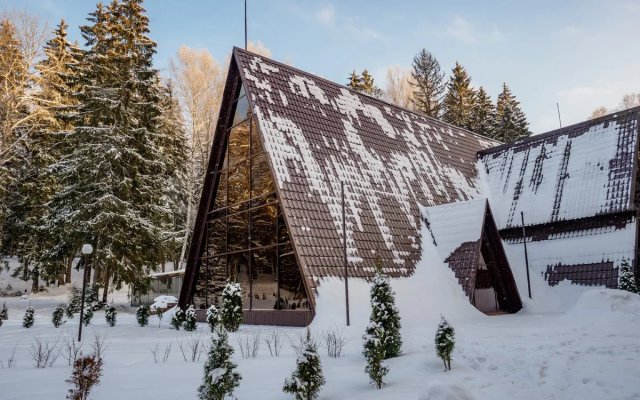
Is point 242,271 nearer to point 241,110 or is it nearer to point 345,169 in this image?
point 345,169

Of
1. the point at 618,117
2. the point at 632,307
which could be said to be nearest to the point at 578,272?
the point at 632,307

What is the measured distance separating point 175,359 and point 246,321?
6197mm

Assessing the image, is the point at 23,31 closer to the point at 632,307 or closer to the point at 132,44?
the point at 132,44

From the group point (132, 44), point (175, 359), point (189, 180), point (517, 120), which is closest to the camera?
point (175, 359)

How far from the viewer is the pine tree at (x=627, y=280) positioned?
13.9 m

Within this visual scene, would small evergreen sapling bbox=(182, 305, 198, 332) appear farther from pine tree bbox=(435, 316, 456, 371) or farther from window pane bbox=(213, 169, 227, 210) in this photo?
pine tree bbox=(435, 316, 456, 371)

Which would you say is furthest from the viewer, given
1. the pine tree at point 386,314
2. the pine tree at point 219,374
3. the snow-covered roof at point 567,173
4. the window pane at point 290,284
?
the snow-covered roof at point 567,173

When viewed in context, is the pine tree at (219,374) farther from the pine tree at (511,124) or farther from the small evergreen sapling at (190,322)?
the pine tree at (511,124)

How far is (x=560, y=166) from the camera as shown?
2045 cm

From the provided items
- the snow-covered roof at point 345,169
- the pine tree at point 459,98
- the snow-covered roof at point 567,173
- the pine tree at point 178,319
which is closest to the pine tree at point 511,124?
the pine tree at point 459,98

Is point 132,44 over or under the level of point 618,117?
over

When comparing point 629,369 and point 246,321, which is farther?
point 246,321

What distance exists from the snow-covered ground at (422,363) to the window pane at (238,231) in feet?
11.8

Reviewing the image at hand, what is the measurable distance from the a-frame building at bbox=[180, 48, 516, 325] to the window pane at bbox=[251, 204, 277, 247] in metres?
0.03
